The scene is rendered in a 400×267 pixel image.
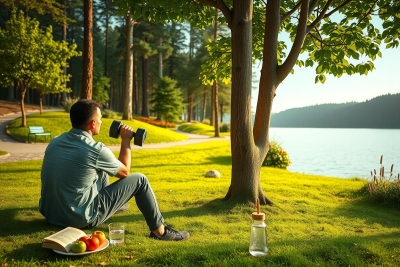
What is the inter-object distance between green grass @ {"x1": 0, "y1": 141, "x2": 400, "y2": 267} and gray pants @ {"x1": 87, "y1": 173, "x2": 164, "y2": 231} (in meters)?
0.39

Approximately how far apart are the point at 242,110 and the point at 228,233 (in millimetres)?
2259

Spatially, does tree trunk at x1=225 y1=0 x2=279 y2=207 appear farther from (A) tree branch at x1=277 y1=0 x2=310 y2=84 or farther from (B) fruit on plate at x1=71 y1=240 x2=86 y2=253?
(B) fruit on plate at x1=71 y1=240 x2=86 y2=253

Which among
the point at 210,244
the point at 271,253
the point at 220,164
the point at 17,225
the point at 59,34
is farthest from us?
the point at 59,34

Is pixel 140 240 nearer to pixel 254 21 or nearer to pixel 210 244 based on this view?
pixel 210 244

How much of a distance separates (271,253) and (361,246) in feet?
4.07

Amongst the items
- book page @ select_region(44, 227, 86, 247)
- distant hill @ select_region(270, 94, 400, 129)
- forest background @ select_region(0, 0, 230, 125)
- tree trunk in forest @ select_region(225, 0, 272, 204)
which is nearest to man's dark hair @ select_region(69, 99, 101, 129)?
book page @ select_region(44, 227, 86, 247)

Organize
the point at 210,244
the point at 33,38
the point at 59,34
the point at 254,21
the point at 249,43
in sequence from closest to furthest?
the point at 210,244
the point at 249,43
the point at 254,21
the point at 33,38
the point at 59,34

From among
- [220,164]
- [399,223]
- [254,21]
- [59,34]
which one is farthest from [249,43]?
[59,34]

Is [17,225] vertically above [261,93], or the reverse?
[261,93]

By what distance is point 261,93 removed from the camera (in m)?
6.38

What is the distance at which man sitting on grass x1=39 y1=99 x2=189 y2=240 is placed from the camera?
3.57 metres

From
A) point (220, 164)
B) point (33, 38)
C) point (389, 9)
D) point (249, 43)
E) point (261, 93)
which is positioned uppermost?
point (33, 38)

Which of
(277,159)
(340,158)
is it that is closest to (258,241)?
(277,159)

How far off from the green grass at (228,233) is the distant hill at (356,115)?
9794 centimetres
